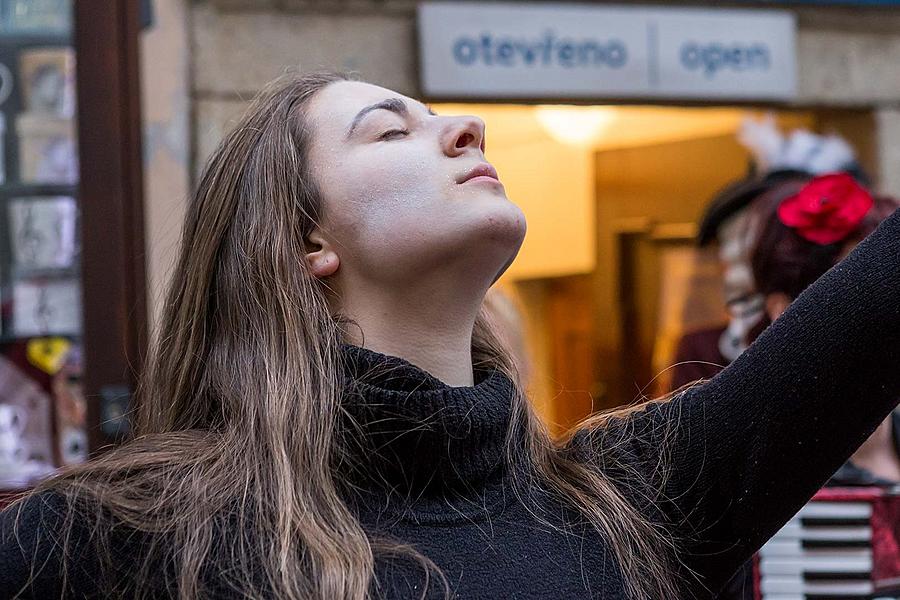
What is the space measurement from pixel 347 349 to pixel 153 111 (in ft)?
9.71

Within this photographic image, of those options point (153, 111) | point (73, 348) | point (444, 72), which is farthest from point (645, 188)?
point (73, 348)

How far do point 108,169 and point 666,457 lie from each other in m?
2.09

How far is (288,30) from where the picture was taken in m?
4.64

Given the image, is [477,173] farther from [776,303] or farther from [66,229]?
[66,229]

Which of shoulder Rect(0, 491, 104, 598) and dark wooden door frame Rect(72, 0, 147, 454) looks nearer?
shoulder Rect(0, 491, 104, 598)

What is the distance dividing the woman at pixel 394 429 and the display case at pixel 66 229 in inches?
59.3

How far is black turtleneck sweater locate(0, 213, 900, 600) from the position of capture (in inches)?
59.4

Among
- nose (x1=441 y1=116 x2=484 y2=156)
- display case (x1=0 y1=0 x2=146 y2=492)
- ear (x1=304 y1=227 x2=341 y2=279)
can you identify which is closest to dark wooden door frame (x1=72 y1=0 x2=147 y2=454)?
display case (x1=0 y1=0 x2=146 y2=492)

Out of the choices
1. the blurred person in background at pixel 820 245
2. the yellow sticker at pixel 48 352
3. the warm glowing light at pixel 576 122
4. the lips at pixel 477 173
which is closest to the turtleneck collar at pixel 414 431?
the lips at pixel 477 173

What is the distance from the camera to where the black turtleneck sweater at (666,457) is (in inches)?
59.4

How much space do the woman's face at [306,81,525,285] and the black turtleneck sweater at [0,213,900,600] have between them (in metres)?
0.15

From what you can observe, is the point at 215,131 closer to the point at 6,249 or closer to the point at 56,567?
the point at 6,249

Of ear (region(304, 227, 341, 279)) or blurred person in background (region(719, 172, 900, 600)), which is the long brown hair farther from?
blurred person in background (region(719, 172, 900, 600))

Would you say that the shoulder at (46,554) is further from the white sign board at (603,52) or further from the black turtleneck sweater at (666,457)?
the white sign board at (603,52)
